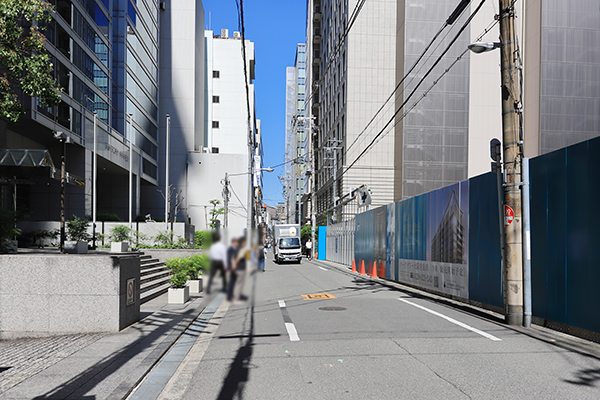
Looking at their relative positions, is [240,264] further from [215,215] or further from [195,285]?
[195,285]

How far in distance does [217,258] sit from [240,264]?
0.19 feet

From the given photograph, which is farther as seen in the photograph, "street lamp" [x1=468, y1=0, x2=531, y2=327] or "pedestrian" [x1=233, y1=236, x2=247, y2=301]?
"street lamp" [x1=468, y1=0, x2=531, y2=327]

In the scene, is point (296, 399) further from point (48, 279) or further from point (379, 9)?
point (379, 9)

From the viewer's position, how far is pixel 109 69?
136 ft

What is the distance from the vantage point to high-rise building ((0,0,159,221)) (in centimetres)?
3017

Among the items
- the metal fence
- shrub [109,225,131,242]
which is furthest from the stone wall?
the metal fence

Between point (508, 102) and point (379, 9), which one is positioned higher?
point (379, 9)

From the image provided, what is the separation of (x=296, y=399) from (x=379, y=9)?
54897 millimetres

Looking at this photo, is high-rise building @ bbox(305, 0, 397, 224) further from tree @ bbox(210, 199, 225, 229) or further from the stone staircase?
tree @ bbox(210, 199, 225, 229)

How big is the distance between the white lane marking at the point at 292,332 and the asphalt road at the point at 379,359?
0.08 feet

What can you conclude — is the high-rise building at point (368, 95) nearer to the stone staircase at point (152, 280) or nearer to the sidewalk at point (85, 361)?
the stone staircase at point (152, 280)

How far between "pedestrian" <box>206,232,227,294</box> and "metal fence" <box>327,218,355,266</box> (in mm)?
37302

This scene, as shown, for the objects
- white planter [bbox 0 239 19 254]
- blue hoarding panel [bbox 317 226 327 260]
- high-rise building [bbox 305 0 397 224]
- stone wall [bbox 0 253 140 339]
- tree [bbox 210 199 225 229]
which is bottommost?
blue hoarding panel [bbox 317 226 327 260]

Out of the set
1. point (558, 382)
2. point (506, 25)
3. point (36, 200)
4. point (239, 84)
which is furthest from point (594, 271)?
point (239, 84)
